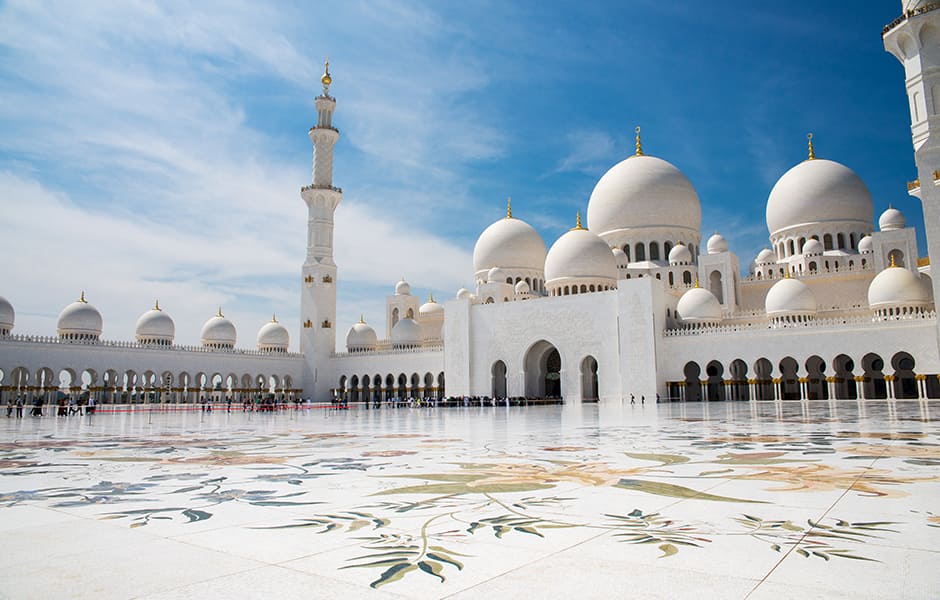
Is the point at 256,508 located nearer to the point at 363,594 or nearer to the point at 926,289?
the point at 363,594

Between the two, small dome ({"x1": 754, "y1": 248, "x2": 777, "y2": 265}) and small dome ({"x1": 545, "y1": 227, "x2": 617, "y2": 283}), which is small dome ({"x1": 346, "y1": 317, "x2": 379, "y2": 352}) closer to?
small dome ({"x1": 545, "y1": 227, "x2": 617, "y2": 283})

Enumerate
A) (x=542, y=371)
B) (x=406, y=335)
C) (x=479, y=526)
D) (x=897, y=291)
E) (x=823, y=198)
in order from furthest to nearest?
(x=406, y=335) → (x=542, y=371) → (x=823, y=198) → (x=897, y=291) → (x=479, y=526)

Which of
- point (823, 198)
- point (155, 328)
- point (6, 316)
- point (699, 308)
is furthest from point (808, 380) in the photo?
point (6, 316)

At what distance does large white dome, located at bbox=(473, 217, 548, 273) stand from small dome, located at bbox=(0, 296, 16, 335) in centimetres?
2134

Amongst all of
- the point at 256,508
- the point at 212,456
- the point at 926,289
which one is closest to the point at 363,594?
the point at 256,508

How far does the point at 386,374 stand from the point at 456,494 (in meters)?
31.8

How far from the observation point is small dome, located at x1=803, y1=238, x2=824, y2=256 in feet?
93.7

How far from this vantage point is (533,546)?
249cm

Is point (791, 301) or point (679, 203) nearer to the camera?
point (791, 301)

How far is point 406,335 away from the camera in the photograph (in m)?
36.1

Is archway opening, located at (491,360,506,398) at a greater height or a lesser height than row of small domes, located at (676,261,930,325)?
lesser

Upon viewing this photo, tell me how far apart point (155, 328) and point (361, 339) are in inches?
416

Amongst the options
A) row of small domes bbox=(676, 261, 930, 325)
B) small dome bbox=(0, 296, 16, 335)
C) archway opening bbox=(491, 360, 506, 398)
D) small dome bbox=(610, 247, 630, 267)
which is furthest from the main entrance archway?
small dome bbox=(0, 296, 16, 335)

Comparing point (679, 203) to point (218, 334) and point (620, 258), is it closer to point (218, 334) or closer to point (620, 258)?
point (620, 258)
